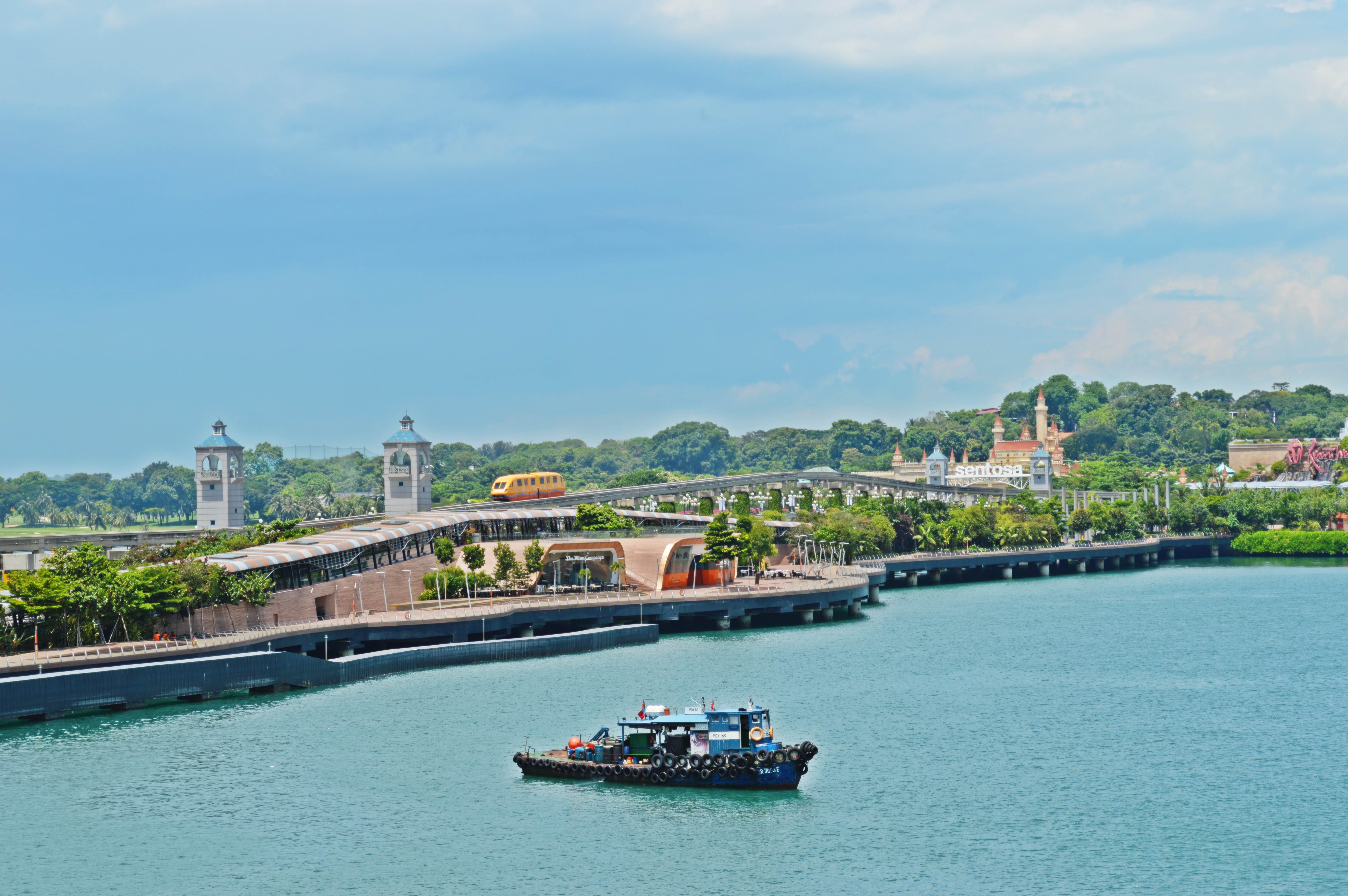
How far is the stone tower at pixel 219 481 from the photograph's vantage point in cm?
13250

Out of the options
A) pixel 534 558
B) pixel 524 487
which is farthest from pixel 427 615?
pixel 524 487

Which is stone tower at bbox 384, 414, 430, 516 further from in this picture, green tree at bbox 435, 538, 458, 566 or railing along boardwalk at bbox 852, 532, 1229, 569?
railing along boardwalk at bbox 852, 532, 1229, 569

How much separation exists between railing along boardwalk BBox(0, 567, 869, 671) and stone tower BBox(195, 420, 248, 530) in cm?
3809

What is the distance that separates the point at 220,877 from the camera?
150 ft

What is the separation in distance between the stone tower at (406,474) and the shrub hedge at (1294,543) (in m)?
115

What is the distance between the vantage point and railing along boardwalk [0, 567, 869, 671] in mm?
72688

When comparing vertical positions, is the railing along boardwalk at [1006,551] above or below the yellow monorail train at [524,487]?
below

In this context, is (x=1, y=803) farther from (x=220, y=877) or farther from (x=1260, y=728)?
(x=1260, y=728)

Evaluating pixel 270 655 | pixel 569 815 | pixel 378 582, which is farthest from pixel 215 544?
pixel 569 815

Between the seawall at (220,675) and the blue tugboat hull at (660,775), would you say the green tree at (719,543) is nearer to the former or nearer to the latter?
the seawall at (220,675)

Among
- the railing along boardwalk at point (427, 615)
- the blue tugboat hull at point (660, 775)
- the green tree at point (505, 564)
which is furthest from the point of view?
the green tree at point (505, 564)

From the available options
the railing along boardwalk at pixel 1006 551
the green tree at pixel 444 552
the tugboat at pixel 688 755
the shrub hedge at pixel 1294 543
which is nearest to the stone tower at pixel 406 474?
the green tree at pixel 444 552

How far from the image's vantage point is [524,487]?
5797 inches

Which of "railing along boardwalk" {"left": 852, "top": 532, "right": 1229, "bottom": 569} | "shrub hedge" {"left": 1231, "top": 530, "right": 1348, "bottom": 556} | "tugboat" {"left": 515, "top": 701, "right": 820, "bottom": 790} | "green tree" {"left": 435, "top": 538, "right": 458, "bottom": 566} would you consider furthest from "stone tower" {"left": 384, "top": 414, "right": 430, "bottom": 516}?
"shrub hedge" {"left": 1231, "top": 530, "right": 1348, "bottom": 556}
